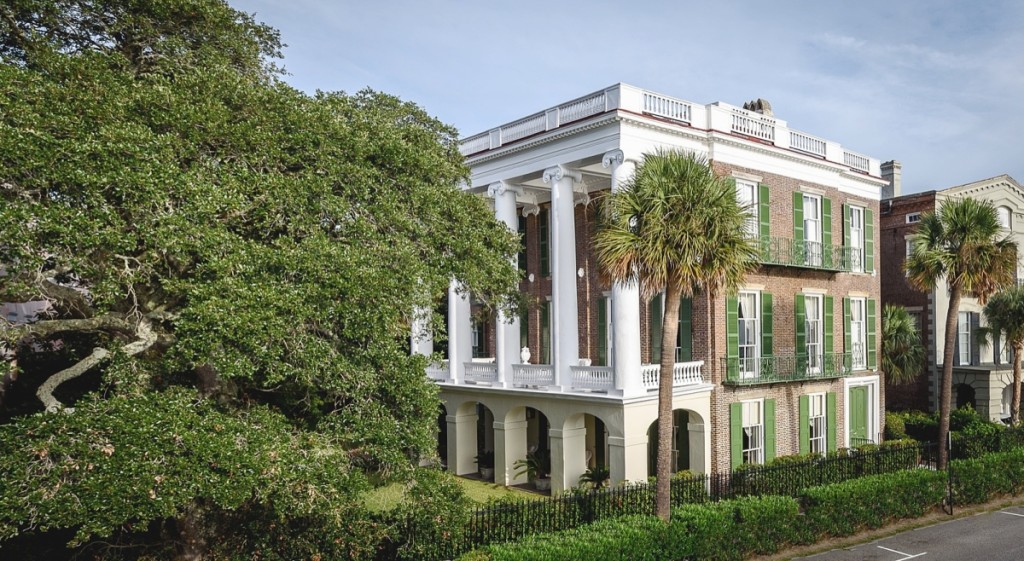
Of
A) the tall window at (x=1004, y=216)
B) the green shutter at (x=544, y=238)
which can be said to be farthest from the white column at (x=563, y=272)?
the tall window at (x=1004, y=216)

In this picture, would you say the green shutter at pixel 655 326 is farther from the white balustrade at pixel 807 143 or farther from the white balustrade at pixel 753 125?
the white balustrade at pixel 807 143

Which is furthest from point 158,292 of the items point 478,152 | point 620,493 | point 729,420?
point 729,420

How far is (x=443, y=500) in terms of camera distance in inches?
513

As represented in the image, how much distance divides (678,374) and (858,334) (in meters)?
10.7

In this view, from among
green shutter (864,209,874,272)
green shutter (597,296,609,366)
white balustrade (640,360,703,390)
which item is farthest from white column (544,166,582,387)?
green shutter (864,209,874,272)

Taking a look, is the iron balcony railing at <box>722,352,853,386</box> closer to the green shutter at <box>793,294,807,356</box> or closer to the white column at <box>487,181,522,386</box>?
the green shutter at <box>793,294,807,356</box>

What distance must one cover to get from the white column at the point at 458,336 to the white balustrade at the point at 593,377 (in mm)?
5396

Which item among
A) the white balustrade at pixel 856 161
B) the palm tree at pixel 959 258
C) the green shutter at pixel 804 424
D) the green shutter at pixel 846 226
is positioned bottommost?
the green shutter at pixel 804 424

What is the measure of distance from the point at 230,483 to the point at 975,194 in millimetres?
35591

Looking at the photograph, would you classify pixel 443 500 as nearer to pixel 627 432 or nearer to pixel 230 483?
pixel 230 483

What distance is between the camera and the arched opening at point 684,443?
2317 centimetres

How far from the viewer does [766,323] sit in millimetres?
24656

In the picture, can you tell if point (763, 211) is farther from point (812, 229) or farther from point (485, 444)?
point (485, 444)

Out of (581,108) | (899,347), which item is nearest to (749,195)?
(581,108)
